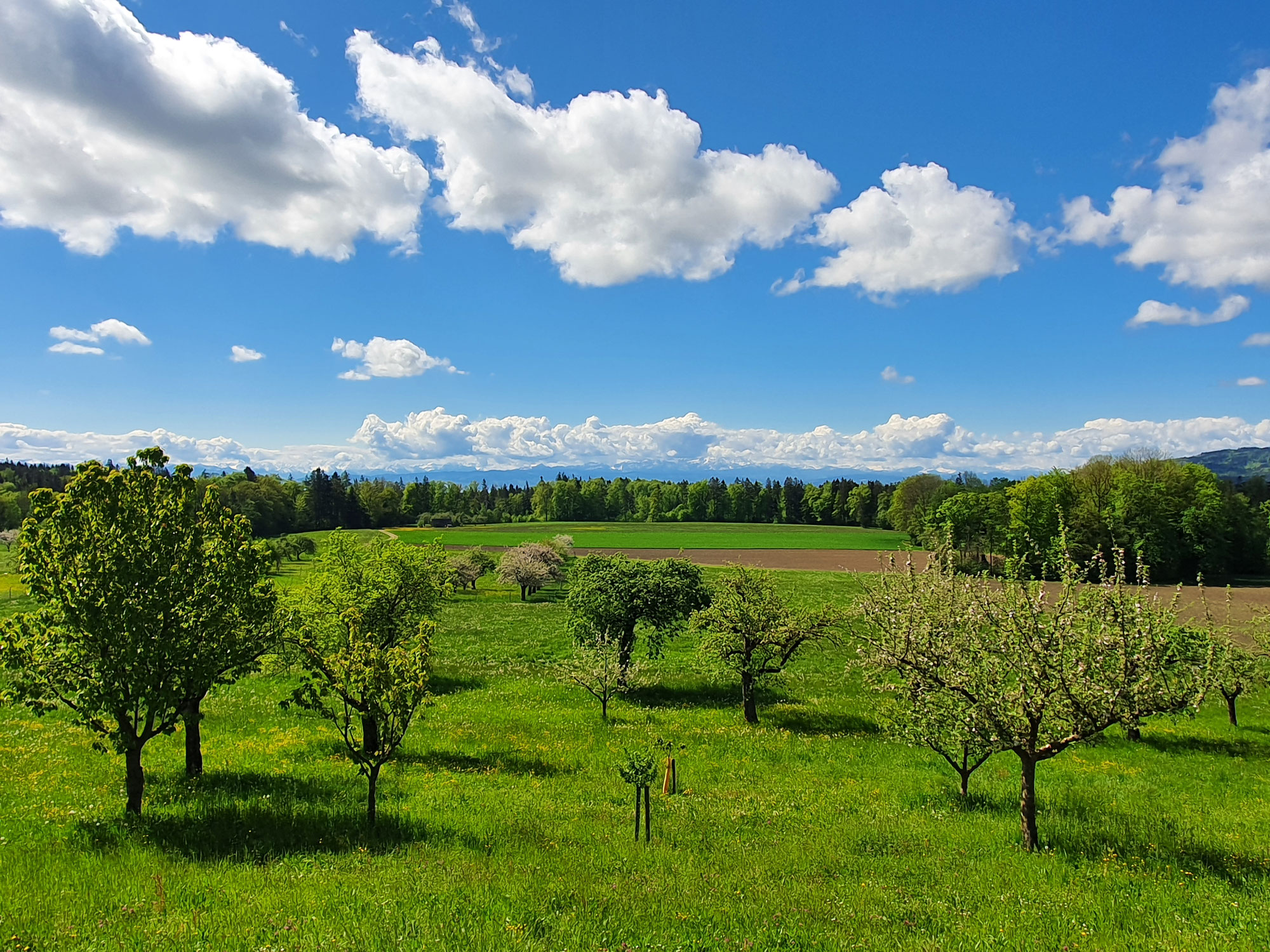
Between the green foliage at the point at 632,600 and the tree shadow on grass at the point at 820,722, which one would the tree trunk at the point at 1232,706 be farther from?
the green foliage at the point at 632,600

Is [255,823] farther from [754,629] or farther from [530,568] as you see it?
[530,568]

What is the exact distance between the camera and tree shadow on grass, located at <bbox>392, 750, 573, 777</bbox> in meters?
20.0

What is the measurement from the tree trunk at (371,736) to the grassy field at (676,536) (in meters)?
108

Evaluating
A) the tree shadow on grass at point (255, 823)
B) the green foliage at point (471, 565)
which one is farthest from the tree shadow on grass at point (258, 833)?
the green foliage at point (471, 565)

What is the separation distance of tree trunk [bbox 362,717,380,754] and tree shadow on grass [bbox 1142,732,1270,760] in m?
30.4

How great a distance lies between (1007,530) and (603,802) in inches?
3614

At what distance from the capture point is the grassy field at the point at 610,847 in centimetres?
962

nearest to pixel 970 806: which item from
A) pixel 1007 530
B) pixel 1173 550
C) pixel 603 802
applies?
pixel 603 802

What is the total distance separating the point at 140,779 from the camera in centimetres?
1420

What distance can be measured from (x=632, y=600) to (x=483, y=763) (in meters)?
13.6

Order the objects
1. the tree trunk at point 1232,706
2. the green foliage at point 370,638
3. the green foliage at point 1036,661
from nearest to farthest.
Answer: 1. the green foliage at point 1036,661
2. the green foliage at point 370,638
3. the tree trunk at point 1232,706

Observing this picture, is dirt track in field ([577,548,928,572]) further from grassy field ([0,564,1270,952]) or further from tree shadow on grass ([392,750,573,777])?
tree shadow on grass ([392,750,573,777])

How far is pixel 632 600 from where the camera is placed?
3306 centimetres

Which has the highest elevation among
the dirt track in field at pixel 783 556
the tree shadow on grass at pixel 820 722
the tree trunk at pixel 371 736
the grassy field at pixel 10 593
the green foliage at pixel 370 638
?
the green foliage at pixel 370 638
